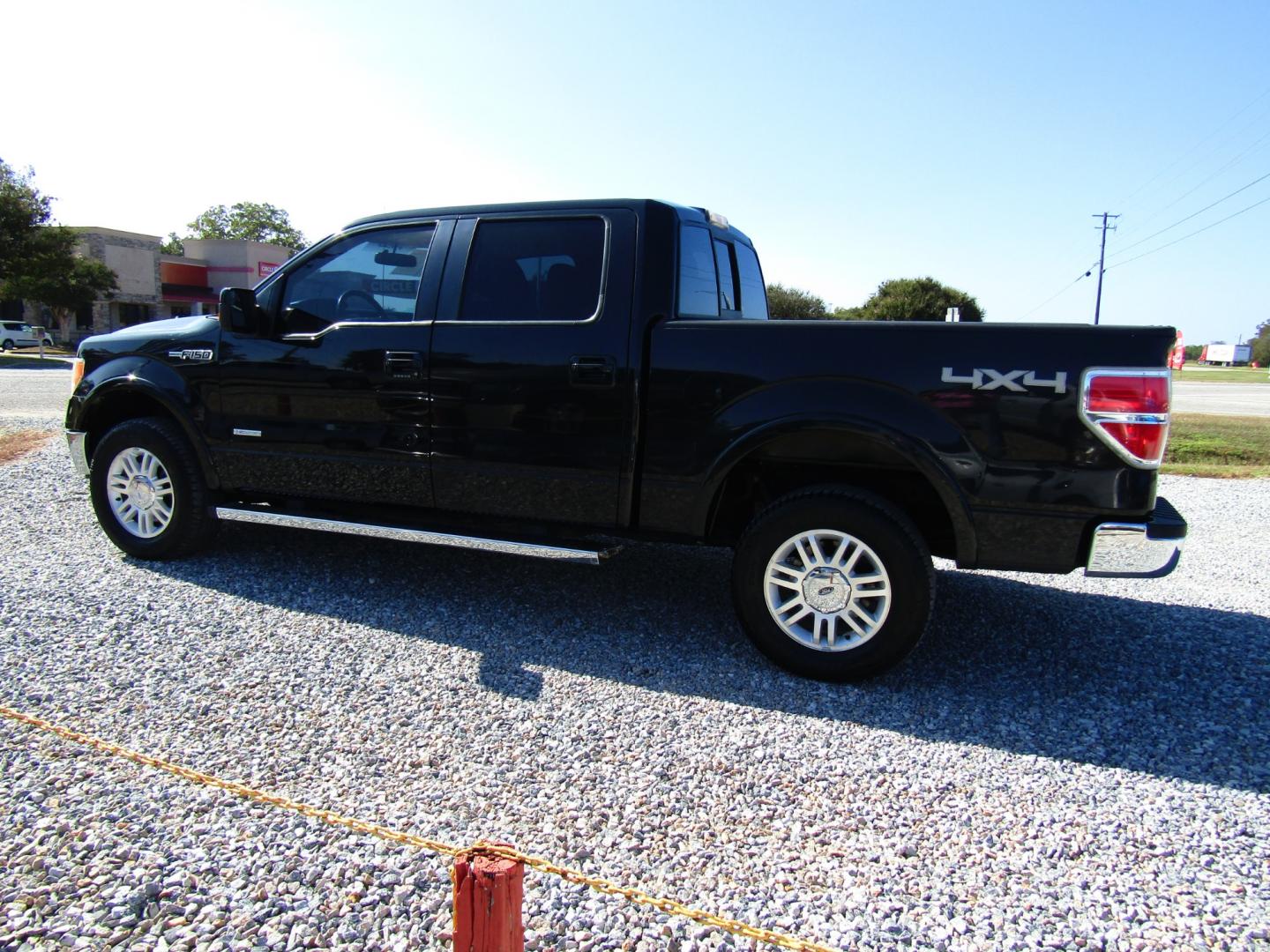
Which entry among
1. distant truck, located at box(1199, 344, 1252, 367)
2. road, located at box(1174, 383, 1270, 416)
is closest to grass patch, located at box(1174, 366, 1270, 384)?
road, located at box(1174, 383, 1270, 416)

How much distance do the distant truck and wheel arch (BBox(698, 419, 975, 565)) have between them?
115907mm

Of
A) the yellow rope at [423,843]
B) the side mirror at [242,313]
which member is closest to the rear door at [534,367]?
the side mirror at [242,313]

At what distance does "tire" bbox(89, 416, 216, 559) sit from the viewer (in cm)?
Answer: 479

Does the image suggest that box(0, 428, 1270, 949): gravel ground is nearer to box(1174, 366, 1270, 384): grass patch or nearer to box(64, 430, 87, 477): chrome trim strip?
box(64, 430, 87, 477): chrome trim strip

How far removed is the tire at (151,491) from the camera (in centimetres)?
479

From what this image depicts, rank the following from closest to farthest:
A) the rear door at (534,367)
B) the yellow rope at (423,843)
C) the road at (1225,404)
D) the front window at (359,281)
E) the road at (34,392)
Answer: the yellow rope at (423,843) → the rear door at (534,367) → the front window at (359,281) → the road at (34,392) → the road at (1225,404)

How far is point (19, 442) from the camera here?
380 inches

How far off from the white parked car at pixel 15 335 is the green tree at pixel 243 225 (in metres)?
50.6

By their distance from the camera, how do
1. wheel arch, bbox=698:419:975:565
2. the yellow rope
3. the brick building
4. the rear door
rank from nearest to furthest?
the yellow rope < wheel arch, bbox=698:419:975:565 < the rear door < the brick building

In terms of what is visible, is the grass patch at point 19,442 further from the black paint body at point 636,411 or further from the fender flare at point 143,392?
the black paint body at point 636,411

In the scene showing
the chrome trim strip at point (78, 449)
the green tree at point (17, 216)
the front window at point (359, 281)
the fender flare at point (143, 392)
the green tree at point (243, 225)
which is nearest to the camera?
the front window at point (359, 281)

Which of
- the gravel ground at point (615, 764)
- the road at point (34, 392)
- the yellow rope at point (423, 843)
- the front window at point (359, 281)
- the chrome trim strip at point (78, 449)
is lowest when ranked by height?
the gravel ground at point (615, 764)

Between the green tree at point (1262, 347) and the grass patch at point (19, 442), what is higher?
the green tree at point (1262, 347)

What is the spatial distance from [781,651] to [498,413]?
5.77 feet
